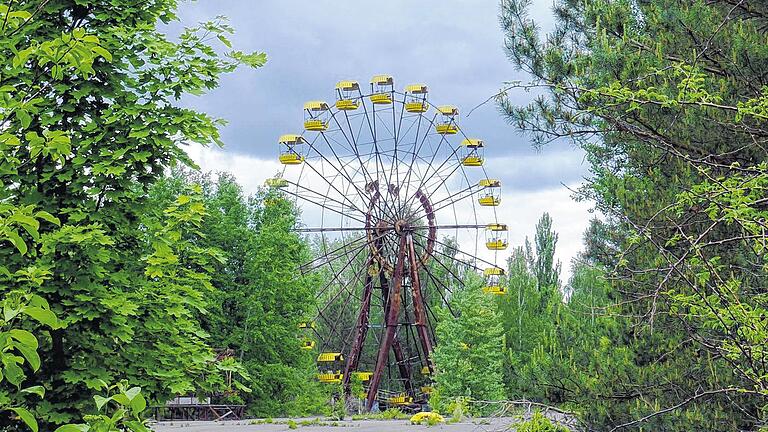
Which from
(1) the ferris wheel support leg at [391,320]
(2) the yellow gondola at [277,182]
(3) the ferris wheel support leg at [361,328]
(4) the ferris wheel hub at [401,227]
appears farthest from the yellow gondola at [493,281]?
(2) the yellow gondola at [277,182]

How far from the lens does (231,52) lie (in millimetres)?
5879

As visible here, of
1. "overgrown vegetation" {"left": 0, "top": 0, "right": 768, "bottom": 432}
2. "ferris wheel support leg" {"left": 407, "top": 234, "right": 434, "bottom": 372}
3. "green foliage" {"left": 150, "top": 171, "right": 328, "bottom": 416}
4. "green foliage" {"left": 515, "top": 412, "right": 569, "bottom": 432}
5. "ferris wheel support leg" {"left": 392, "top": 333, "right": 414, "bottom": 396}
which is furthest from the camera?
"ferris wheel support leg" {"left": 392, "top": 333, "right": 414, "bottom": 396}

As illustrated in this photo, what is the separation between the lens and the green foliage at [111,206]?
16.5 ft

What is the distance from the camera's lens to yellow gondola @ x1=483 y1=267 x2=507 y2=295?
2436 cm

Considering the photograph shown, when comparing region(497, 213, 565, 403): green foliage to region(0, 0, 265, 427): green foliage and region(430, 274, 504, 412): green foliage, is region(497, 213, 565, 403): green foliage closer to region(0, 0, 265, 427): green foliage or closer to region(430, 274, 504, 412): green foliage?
region(430, 274, 504, 412): green foliage

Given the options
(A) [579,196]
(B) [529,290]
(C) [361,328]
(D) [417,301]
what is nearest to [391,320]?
(D) [417,301]

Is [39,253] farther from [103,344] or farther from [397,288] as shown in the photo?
[397,288]

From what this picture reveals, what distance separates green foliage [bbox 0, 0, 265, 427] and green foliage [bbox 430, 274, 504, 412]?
57.4 ft

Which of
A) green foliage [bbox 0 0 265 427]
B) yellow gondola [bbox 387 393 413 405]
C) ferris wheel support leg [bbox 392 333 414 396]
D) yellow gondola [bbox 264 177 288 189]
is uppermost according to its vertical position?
yellow gondola [bbox 264 177 288 189]

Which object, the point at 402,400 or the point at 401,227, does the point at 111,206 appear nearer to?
the point at 401,227

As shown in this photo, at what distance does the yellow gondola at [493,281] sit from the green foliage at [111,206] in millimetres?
19050

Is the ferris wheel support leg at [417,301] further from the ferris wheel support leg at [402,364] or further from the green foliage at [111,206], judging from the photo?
the green foliage at [111,206]

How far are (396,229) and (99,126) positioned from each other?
60.0ft

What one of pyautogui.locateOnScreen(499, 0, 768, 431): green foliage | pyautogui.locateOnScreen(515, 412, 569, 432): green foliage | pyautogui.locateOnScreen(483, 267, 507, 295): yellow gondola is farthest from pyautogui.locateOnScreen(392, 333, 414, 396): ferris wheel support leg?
pyautogui.locateOnScreen(515, 412, 569, 432): green foliage
